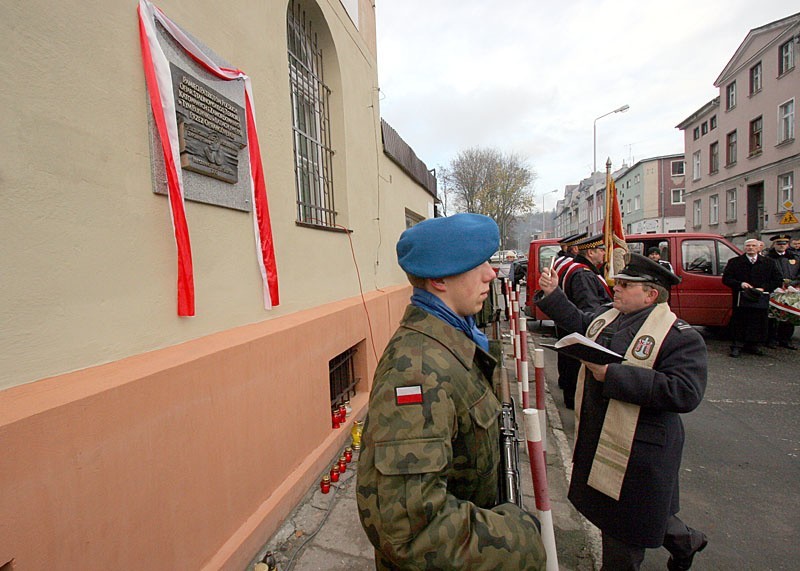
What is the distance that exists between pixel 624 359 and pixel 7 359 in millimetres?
2514

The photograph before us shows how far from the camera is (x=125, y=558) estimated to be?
64.9 inches

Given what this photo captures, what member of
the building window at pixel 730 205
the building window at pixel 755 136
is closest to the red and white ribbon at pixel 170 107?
the building window at pixel 755 136

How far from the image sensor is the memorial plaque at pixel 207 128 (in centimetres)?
219

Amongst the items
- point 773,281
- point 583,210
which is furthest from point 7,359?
point 583,210

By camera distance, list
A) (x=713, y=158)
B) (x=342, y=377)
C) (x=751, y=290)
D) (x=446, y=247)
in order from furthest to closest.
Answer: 1. (x=713, y=158)
2. (x=751, y=290)
3. (x=342, y=377)
4. (x=446, y=247)

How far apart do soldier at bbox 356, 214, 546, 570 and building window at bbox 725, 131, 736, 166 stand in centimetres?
3352

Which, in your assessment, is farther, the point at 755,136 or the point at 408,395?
the point at 755,136

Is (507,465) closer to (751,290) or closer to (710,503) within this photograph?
(710,503)

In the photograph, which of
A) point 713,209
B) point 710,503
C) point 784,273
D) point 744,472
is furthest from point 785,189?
point 710,503

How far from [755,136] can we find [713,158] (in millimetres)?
4793

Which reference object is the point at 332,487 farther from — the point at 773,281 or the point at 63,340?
the point at 773,281

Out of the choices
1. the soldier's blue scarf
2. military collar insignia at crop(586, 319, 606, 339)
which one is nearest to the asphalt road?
military collar insignia at crop(586, 319, 606, 339)

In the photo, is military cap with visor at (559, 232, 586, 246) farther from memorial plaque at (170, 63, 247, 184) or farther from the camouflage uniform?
the camouflage uniform

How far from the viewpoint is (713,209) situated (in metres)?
28.8
